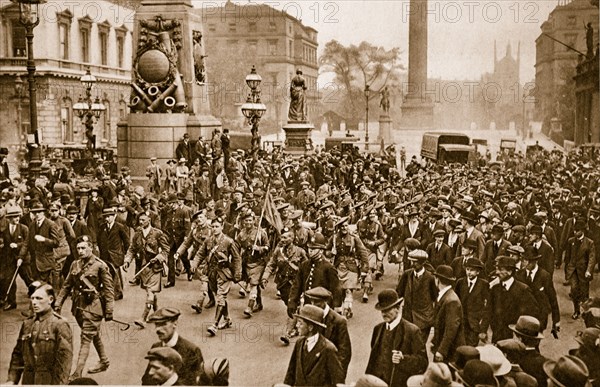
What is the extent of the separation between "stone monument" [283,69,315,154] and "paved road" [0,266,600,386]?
21454 mm

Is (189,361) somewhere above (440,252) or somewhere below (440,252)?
below

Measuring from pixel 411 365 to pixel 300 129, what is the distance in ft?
93.8

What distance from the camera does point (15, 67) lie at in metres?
31.9

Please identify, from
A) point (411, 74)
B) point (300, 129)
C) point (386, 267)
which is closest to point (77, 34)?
point (300, 129)

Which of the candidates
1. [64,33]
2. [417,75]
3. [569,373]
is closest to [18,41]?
[64,33]

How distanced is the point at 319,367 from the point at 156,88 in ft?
64.4

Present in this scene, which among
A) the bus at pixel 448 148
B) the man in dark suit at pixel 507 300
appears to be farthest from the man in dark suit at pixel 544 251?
the bus at pixel 448 148

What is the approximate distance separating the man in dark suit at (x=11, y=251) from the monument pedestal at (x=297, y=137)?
2326 centimetres

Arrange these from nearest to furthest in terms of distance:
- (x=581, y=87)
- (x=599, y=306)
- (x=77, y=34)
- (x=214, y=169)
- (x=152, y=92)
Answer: (x=599, y=306) → (x=581, y=87) → (x=214, y=169) → (x=152, y=92) → (x=77, y=34)

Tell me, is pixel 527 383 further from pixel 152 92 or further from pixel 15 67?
pixel 15 67

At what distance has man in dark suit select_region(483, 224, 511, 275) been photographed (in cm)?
1174

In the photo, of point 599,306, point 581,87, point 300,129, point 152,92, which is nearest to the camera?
point 599,306

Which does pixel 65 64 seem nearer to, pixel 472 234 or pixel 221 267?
pixel 221 267

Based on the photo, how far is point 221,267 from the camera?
11586 millimetres
